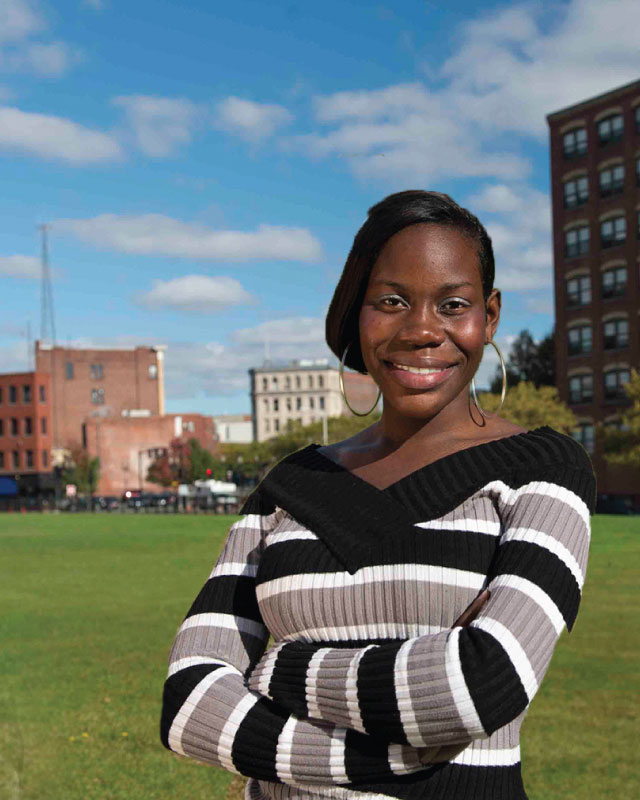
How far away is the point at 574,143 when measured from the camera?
207 ft

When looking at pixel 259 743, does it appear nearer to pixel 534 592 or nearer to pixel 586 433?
pixel 534 592

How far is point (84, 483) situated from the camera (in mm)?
100438

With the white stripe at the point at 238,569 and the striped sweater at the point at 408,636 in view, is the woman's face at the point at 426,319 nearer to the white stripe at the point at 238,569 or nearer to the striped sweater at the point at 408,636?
the striped sweater at the point at 408,636

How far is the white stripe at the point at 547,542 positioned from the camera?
7.21ft

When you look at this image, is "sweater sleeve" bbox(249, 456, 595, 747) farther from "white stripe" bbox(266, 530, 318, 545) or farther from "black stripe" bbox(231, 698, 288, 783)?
"white stripe" bbox(266, 530, 318, 545)

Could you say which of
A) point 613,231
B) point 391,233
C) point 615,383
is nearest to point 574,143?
point 613,231

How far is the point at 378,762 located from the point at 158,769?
6.20 m

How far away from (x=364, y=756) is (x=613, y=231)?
2437 inches

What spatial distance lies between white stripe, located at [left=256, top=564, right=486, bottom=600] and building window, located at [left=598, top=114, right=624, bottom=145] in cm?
6275

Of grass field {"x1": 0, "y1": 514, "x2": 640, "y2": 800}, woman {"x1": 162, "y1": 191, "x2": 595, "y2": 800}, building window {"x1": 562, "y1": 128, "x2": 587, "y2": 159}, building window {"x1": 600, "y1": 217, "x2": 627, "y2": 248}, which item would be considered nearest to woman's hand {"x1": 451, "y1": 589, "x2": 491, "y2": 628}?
woman {"x1": 162, "y1": 191, "x2": 595, "y2": 800}

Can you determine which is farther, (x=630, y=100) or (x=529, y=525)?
(x=630, y=100)

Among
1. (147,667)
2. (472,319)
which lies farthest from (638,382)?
(472,319)

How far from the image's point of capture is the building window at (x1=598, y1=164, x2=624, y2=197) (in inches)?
2360

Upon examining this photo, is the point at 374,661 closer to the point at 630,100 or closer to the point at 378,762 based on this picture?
the point at 378,762
